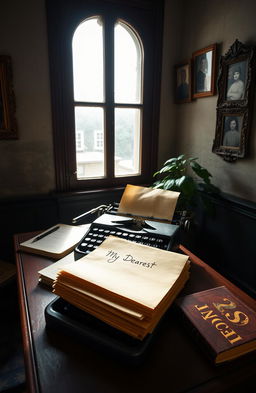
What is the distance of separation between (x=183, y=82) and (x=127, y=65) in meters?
0.50

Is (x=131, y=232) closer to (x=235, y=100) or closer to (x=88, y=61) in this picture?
(x=235, y=100)

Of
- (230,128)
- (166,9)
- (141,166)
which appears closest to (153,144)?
(141,166)

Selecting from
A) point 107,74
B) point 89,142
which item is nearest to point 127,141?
point 89,142

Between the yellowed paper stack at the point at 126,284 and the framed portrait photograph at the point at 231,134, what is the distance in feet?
4.00

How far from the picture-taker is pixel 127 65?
2209mm

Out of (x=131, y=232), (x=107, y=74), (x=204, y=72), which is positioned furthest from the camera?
(x=107, y=74)

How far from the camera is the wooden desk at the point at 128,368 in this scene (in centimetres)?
54

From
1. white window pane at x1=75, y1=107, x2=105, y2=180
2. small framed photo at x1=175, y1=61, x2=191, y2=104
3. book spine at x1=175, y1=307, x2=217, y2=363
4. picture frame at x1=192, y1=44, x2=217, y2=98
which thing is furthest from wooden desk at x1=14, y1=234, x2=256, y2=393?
small framed photo at x1=175, y1=61, x2=191, y2=104

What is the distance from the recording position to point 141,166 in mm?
2445

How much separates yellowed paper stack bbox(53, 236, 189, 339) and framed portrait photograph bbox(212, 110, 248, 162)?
122cm

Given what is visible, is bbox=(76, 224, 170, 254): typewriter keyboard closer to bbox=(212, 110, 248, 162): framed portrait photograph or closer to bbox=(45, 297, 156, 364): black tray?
bbox=(45, 297, 156, 364): black tray

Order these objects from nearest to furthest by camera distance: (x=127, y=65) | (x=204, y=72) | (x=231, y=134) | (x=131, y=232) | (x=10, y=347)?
(x=131, y=232)
(x=10, y=347)
(x=231, y=134)
(x=204, y=72)
(x=127, y=65)

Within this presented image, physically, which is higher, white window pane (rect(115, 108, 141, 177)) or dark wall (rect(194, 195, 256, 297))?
white window pane (rect(115, 108, 141, 177))

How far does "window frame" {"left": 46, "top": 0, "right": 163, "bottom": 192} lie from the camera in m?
1.90
